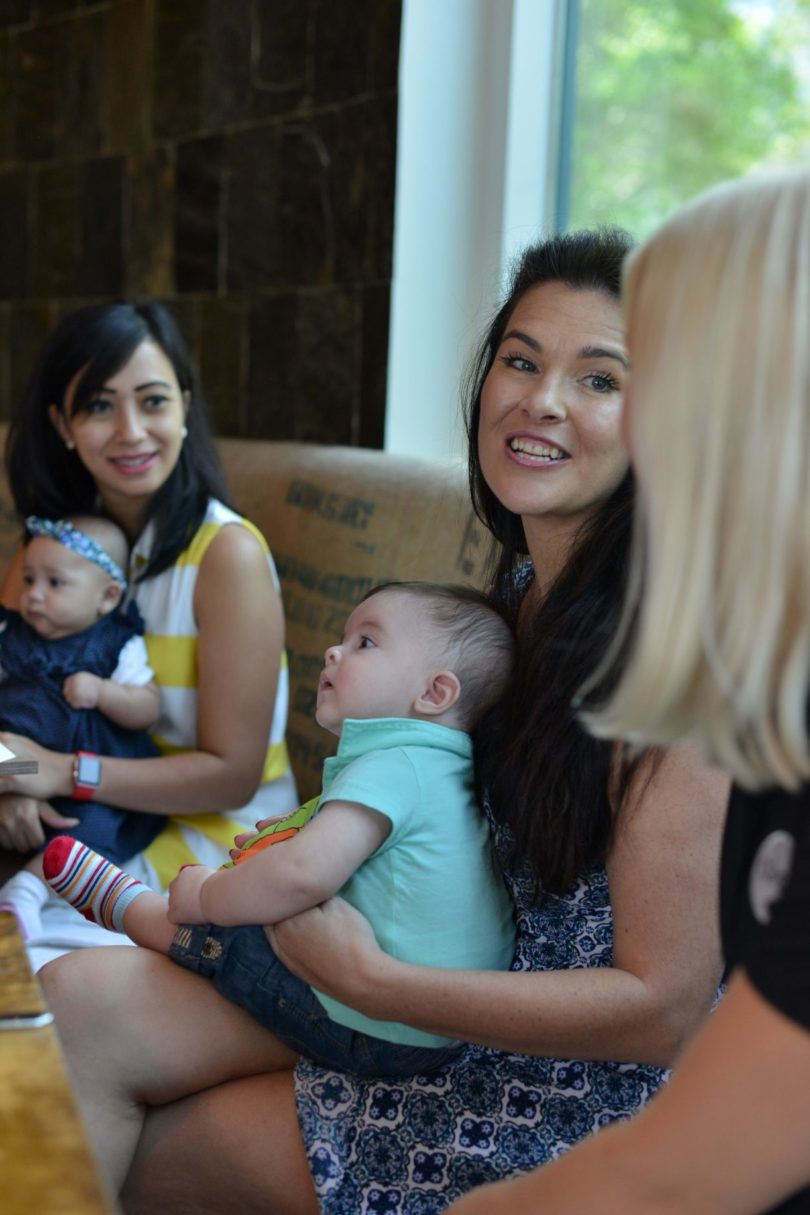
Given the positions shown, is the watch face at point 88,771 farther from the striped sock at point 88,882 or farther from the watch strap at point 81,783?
the striped sock at point 88,882

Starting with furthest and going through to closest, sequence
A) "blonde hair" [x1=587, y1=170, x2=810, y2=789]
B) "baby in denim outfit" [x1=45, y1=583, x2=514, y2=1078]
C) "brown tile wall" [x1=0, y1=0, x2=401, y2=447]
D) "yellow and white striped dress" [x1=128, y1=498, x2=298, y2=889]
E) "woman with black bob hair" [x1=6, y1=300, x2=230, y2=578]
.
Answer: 1. "brown tile wall" [x1=0, y1=0, x2=401, y2=447]
2. "woman with black bob hair" [x1=6, y1=300, x2=230, y2=578]
3. "yellow and white striped dress" [x1=128, y1=498, x2=298, y2=889]
4. "baby in denim outfit" [x1=45, y1=583, x2=514, y2=1078]
5. "blonde hair" [x1=587, y1=170, x2=810, y2=789]

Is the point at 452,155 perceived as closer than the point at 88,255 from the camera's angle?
Yes

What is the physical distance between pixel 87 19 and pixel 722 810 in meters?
3.36

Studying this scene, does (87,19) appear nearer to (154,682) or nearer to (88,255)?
(88,255)

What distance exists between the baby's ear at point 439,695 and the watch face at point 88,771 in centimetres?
81

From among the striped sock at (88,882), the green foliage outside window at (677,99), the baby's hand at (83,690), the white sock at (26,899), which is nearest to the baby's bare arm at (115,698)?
the baby's hand at (83,690)

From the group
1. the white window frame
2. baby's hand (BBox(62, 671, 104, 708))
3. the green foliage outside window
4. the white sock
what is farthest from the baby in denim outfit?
the white window frame

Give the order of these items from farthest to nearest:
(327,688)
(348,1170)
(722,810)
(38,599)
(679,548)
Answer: (38,599), (327,688), (348,1170), (722,810), (679,548)

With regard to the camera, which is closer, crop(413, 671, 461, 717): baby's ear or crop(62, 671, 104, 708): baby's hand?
crop(413, 671, 461, 717): baby's ear

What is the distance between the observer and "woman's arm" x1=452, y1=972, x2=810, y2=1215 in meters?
0.75

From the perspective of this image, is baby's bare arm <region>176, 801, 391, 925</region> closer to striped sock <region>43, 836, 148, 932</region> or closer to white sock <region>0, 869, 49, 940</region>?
striped sock <region>43, 836, 148, 932</region>

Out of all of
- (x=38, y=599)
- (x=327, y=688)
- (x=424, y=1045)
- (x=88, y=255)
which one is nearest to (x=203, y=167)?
(x=88, y=255)

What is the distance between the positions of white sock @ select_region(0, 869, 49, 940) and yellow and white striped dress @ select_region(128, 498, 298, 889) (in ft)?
0.78

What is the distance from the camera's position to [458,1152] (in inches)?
53.2
